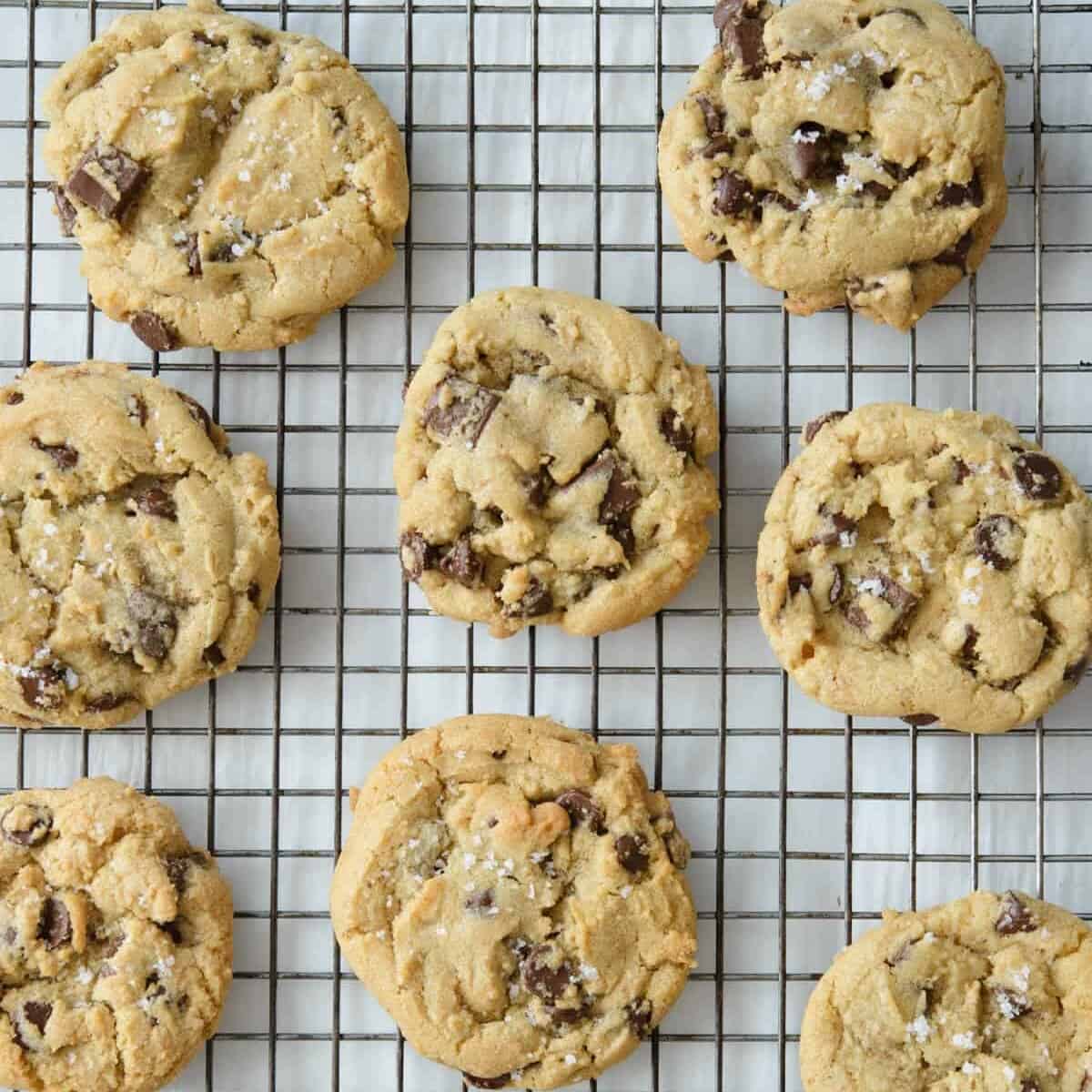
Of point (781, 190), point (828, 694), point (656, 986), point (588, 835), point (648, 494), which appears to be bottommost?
point (656, 986)

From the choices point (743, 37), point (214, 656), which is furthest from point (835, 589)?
point (214, 656)

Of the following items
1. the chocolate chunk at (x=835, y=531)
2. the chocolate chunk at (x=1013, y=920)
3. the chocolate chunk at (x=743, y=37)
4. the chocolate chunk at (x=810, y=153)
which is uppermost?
the chocolate chunk at (x=743, y=37)

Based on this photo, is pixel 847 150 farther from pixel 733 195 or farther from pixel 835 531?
pixel 835 531

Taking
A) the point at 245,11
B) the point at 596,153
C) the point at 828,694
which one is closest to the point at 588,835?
the point at 828,694

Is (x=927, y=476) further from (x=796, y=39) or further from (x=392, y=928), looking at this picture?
(x=392, y=928)

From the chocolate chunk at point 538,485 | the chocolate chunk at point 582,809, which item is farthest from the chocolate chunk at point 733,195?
the chocolate chunk at point 582,809

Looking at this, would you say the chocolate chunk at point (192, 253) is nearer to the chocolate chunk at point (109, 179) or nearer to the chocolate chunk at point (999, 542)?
the chocolate chunk at point (109, 179)
